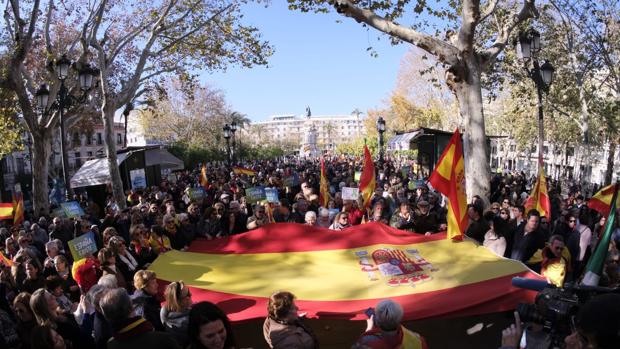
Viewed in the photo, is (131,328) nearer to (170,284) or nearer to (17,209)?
(170,284)

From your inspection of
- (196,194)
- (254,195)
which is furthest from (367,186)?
(196,194)

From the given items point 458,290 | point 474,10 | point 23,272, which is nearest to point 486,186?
point 474,10

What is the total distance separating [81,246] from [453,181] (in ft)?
16.7

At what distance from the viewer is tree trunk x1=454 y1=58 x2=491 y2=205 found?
37.3 feet

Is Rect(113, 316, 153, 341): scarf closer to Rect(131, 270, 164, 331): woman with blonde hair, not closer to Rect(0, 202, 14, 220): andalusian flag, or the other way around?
Rect(131, 270, 164, 331): woman with blonde hair

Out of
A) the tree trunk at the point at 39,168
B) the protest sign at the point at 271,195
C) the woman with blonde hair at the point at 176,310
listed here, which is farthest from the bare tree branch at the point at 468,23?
the tree trunk at the point at 39,168

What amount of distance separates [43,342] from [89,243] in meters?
3.62

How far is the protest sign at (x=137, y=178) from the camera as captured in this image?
19.8 meters

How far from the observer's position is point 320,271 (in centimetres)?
594

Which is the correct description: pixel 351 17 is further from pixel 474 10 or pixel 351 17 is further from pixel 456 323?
pixel 456 323

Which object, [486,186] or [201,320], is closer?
[201,320]

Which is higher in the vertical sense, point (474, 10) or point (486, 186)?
point (474, 10)

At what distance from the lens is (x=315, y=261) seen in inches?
245

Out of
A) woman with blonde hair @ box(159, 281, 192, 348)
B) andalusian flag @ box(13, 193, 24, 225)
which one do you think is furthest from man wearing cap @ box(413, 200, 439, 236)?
andalusian flag @ box(13, 193, 24, 225)
